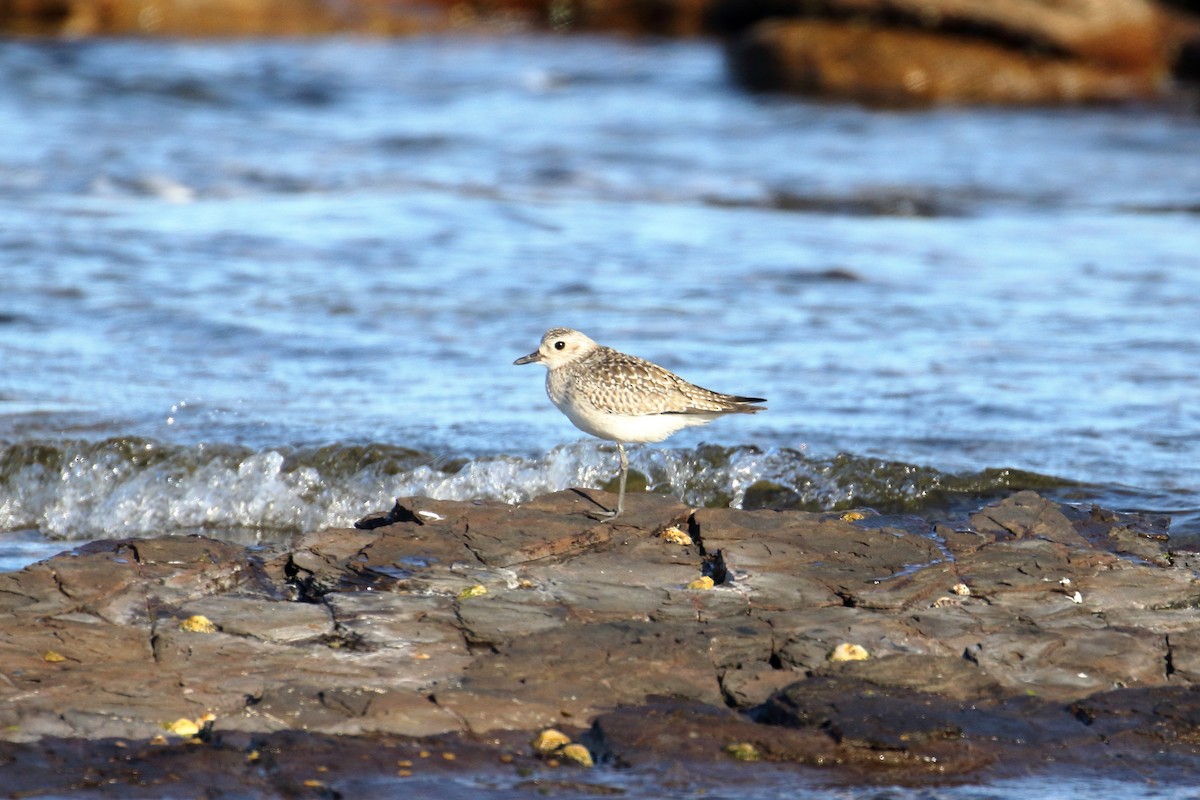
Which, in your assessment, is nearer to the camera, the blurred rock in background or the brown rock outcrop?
the blurred rock in background

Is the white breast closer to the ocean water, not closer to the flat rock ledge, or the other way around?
the flat rock ledge

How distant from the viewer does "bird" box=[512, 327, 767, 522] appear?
21.2 ft

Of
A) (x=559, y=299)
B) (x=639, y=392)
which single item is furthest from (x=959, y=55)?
(x=639, y=392)

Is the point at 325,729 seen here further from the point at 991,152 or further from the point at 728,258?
the point at 991,152

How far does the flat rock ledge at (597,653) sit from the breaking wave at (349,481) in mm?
1545

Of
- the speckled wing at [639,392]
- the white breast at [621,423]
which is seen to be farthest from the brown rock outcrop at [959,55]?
the white breast at [621,423]

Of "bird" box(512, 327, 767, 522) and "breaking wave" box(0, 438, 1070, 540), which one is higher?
"bird" box(512, 327, 767, 522)

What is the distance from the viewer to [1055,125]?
76.6 ft

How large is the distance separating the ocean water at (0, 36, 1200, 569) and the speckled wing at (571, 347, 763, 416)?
1292 mm

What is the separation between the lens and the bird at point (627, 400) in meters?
6.47

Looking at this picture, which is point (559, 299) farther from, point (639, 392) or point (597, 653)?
point (597, 653)

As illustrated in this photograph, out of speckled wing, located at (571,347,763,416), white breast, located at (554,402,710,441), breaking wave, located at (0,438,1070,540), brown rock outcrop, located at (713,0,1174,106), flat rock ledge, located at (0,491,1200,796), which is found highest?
brown rock outcrop, located at (713,0,1174,106)

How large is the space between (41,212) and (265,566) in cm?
1123

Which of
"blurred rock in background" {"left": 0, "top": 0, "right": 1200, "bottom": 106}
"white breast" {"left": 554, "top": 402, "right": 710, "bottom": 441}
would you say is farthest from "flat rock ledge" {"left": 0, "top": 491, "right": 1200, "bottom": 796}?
"blurred rock in background" {"left": 0, "top": 0, "right": 1200, "bottom": 106}
